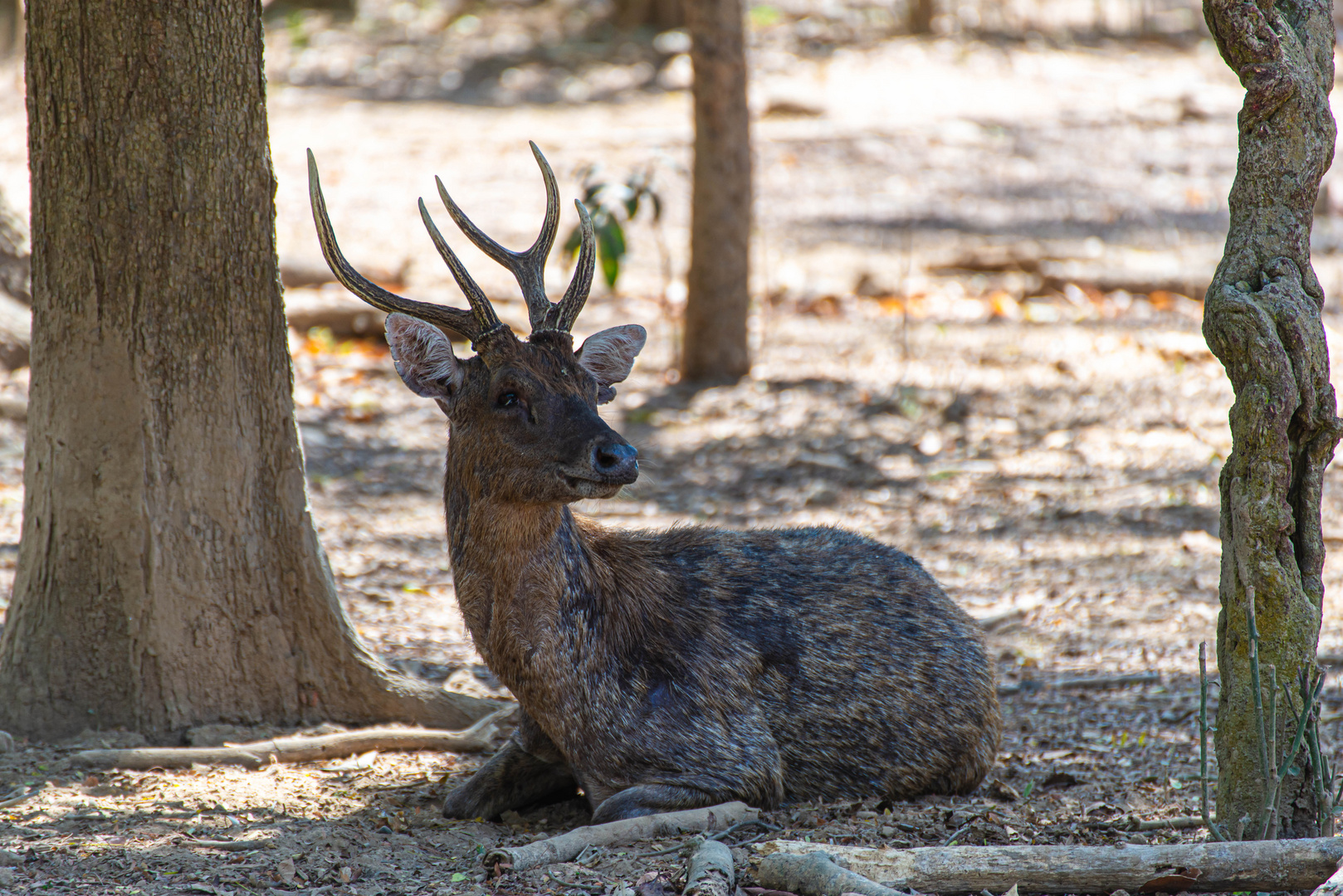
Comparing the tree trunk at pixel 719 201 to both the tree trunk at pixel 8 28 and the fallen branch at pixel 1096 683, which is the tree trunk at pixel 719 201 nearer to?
the fallen branch at pixel 1096 683

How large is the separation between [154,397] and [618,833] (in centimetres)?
241

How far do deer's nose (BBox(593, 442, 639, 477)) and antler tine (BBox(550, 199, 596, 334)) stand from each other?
652 mm

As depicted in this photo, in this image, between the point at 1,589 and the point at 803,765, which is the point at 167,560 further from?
the point at 803,765

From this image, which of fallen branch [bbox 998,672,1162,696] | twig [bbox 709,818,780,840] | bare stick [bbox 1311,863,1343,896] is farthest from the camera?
fallen branch [bbox 998,672,1162,696]

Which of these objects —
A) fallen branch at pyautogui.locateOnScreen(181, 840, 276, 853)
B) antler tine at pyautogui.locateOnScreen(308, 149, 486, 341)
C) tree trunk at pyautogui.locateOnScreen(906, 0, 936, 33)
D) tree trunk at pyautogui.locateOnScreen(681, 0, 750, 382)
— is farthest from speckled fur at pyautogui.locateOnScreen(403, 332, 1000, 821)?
tree trunk at pyautogui.locateOnScreen(906, 0, 936, 33)

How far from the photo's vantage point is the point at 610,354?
203 inches

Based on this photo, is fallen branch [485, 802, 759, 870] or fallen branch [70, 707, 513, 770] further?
fallen branch [70, 707, 513, 770]

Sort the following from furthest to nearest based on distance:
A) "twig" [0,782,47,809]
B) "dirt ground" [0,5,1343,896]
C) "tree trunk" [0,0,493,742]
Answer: "tree trunk" [0,0,493,742] → "dirt ground" [0,5,1343,896] → "twig" [0,782,47,809]

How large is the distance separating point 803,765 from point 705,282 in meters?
6.63

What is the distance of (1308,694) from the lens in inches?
157

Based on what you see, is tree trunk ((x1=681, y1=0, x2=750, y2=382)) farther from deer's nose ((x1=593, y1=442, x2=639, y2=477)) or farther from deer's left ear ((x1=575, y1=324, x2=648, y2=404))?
deer's nose ((x1=593, y1=442, x2=639, y2=477))

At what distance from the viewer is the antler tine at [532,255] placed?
4.91 meters

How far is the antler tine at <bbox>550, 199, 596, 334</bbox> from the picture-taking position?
16.2 feet

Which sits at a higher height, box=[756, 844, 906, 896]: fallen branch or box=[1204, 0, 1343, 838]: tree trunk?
box=[1204, 0, 1343, 838]: tree trunk
